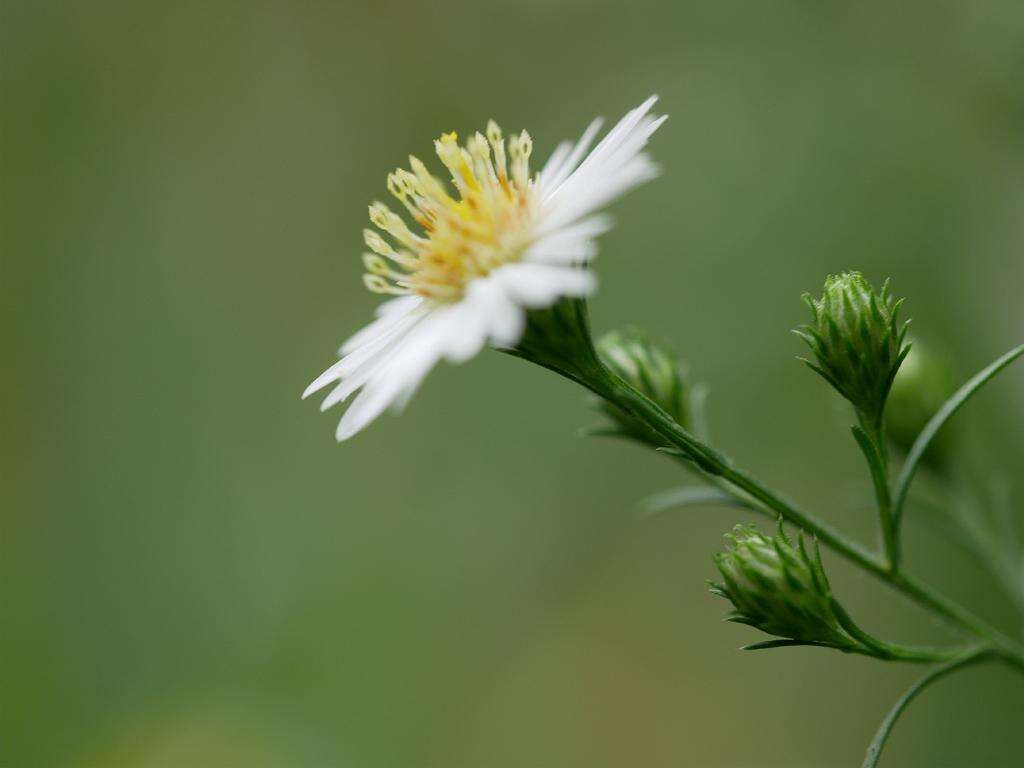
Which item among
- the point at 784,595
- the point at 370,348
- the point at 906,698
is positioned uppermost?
the point at 370,348

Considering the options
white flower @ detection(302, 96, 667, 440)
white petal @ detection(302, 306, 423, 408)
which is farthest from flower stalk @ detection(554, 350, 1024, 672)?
white petal @ detection(302, 306, 423, 408)

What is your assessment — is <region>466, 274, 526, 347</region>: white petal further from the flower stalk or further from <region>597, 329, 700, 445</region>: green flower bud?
<region>597, 329, 700, 445</region>: green flower bud

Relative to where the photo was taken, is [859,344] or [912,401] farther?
[912,401]

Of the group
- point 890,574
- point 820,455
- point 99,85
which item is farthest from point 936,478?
point 99,85

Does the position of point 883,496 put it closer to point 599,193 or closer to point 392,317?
point 599,193

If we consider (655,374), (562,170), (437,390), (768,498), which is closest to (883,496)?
(768,498)

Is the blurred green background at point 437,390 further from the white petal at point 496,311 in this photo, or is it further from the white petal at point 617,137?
the white petal at point 496,311
